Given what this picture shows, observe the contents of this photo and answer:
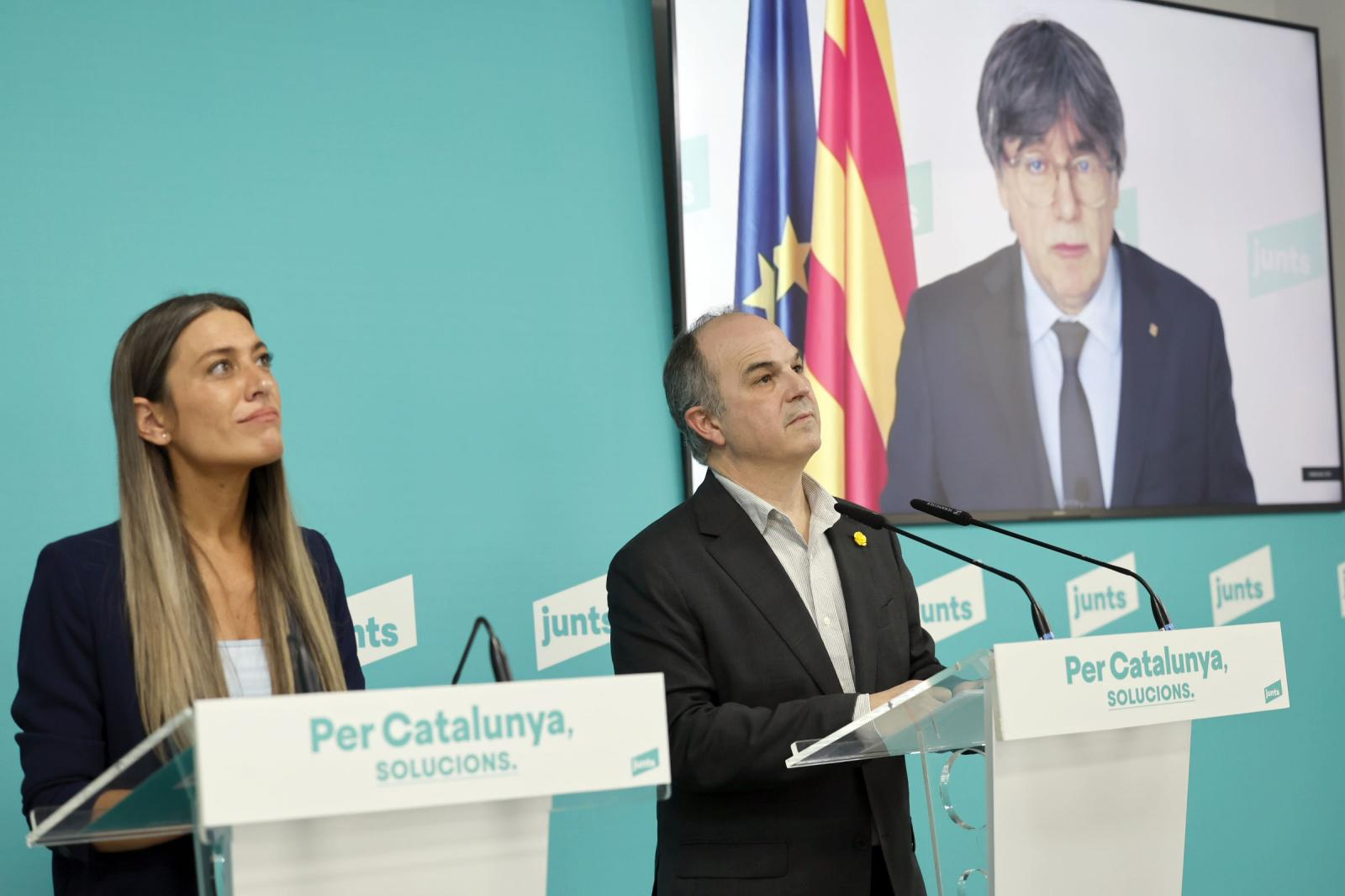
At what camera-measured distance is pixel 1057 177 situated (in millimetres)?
3988

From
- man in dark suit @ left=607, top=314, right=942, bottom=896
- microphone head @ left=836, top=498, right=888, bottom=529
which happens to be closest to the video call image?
man in dark suit @ left=607, top=314, right=942, bottom=896

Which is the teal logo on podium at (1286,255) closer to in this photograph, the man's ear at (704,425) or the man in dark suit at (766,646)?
the man in dark suit at (766,646)

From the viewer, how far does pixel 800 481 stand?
2.61 meters

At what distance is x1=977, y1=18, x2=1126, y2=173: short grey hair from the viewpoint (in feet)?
12.8

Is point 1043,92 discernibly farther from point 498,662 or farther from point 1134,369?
point 498,662

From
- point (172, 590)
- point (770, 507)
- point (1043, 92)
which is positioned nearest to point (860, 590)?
point (770, 507)

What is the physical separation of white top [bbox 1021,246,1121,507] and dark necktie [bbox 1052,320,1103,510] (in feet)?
0.04

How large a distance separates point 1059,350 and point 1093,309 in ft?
0.59

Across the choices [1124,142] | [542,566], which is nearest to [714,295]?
[542,566]

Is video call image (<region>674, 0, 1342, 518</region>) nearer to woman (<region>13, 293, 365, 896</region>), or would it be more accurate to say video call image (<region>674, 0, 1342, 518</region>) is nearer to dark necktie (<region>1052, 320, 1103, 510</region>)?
dark necktie (<region>1052, 320, 1103, 510</region>)

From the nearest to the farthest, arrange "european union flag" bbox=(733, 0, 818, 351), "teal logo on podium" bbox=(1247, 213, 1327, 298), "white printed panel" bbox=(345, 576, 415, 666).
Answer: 1. "white printed panel" bbox=(345, 576, 415, 666)
2. "european union flag" bbox=(733, 0, 818, 351)
3. "teal logo on podium" bbox=(1247, 213, 1327, 298)

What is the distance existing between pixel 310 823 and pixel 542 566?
1721mm

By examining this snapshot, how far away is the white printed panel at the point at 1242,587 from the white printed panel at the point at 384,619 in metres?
2.49

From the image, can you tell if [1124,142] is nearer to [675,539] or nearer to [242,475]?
[675,539]
